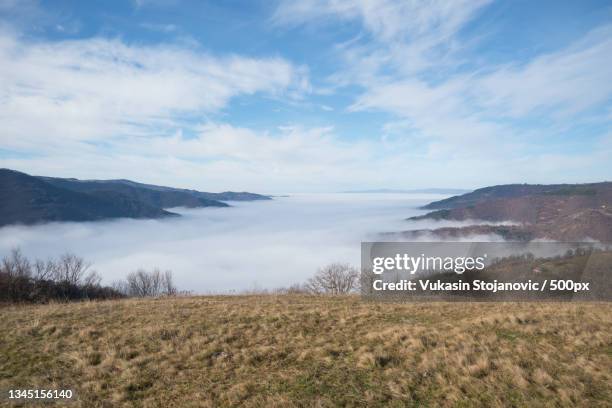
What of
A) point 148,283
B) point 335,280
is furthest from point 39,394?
point 148,283

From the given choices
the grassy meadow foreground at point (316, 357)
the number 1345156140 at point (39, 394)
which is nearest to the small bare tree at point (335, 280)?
the grassy meadow foreground at point (316, 357)

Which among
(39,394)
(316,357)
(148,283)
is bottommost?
(148,283)

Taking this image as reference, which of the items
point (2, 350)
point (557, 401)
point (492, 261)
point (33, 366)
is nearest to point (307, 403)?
point (557, 401)

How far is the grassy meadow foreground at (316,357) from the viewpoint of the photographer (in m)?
7.61

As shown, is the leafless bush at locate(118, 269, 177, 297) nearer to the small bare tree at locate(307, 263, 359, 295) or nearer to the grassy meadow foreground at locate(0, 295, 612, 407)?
the small bare tree at locate(307, 263, 359, 295)

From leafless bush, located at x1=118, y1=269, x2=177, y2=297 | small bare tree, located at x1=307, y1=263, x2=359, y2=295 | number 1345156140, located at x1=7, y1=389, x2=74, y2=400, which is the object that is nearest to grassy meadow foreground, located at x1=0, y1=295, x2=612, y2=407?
number 1345156140, located at x1=7, y1=389, x2=74, y2=400

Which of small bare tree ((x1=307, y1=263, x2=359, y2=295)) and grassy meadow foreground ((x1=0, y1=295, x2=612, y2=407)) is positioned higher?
grassy meadow foreground ((x1=0, y1=295, x2=612, y2=407))

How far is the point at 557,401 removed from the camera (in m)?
6.91

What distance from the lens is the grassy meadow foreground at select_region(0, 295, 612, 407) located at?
761 centimetres

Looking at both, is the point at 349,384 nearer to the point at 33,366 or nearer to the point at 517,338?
the point at 517,338

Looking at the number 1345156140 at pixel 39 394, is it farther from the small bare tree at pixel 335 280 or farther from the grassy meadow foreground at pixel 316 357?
the small bare tree at pixel 335 280

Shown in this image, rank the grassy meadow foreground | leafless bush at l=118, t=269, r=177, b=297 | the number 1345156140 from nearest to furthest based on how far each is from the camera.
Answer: the grassy meadow foreground < the number 1345156140 < leafless bush at l=118, t=269, r=177, b=297

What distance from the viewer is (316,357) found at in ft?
32.4

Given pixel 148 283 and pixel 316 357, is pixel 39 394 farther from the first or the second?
pixel 148 283
